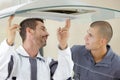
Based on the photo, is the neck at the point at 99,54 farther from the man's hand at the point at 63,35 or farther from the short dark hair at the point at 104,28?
the man's hand at the point at 63,35

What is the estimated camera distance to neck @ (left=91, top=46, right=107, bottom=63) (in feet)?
5.24

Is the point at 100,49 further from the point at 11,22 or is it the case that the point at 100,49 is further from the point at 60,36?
the point at 11,22

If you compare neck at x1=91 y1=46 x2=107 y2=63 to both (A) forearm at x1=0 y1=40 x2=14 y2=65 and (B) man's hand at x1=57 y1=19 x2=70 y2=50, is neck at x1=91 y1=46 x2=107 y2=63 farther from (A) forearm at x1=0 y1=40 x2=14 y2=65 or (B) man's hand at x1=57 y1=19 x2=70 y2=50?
(A) forearm at x1=0 y1=40 x2=14 y2=65

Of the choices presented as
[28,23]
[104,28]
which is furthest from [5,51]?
[104,28]

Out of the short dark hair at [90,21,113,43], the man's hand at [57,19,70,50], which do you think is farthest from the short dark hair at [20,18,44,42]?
the short dark hair at [90,21,113,43]

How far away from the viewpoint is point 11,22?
95 centimetres

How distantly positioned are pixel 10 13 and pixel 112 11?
1.34 ft

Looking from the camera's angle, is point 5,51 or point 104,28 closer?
point 5,51

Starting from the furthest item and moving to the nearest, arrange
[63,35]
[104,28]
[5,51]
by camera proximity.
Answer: [104,28] < [63,35] < [5,51]

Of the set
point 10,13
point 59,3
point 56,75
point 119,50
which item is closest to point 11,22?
point 10,13

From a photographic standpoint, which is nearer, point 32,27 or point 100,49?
point 32,27

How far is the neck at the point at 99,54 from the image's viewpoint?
5.24 feet

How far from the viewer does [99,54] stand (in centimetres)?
161

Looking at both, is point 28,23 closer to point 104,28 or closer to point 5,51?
point 5,51
